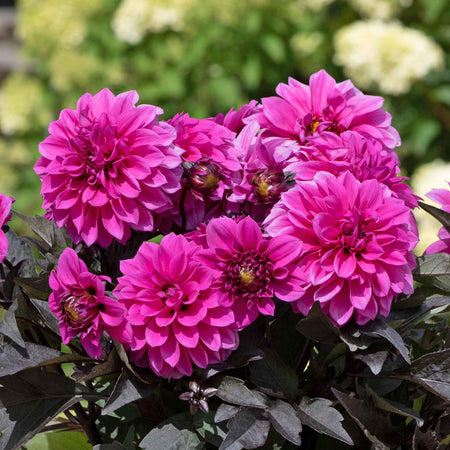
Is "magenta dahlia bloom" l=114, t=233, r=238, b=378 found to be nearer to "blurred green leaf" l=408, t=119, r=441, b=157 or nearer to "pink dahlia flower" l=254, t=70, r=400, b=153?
"pink dahlia flower" l=254, t=70, r=400, b=153

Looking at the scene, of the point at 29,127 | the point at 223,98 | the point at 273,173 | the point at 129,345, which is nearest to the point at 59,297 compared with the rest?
the point at 129,345

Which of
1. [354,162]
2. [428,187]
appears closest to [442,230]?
[354,162]

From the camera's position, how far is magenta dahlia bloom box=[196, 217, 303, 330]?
1.81 ft

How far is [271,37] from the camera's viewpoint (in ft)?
8.25

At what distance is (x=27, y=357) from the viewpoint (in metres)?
0.58

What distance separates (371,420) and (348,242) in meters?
0.14

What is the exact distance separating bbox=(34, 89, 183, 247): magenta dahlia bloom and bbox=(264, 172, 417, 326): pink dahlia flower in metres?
0.10

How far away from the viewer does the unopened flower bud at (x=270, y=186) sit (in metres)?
0.61

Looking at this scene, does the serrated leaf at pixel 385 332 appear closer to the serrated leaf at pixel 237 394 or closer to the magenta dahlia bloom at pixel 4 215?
the serrated leaf at pixel 237 394

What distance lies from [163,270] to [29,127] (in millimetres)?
2289

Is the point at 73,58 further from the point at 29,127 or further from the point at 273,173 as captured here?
the point at 273,173

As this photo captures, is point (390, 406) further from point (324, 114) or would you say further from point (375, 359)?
point (324, 114)

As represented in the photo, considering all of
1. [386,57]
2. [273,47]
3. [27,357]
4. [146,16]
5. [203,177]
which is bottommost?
[27,357]

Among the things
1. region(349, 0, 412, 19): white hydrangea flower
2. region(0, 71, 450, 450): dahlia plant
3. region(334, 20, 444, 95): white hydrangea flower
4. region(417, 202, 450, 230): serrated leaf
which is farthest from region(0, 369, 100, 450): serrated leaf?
region(349, 0, 412, 19): white hydrangea flower
